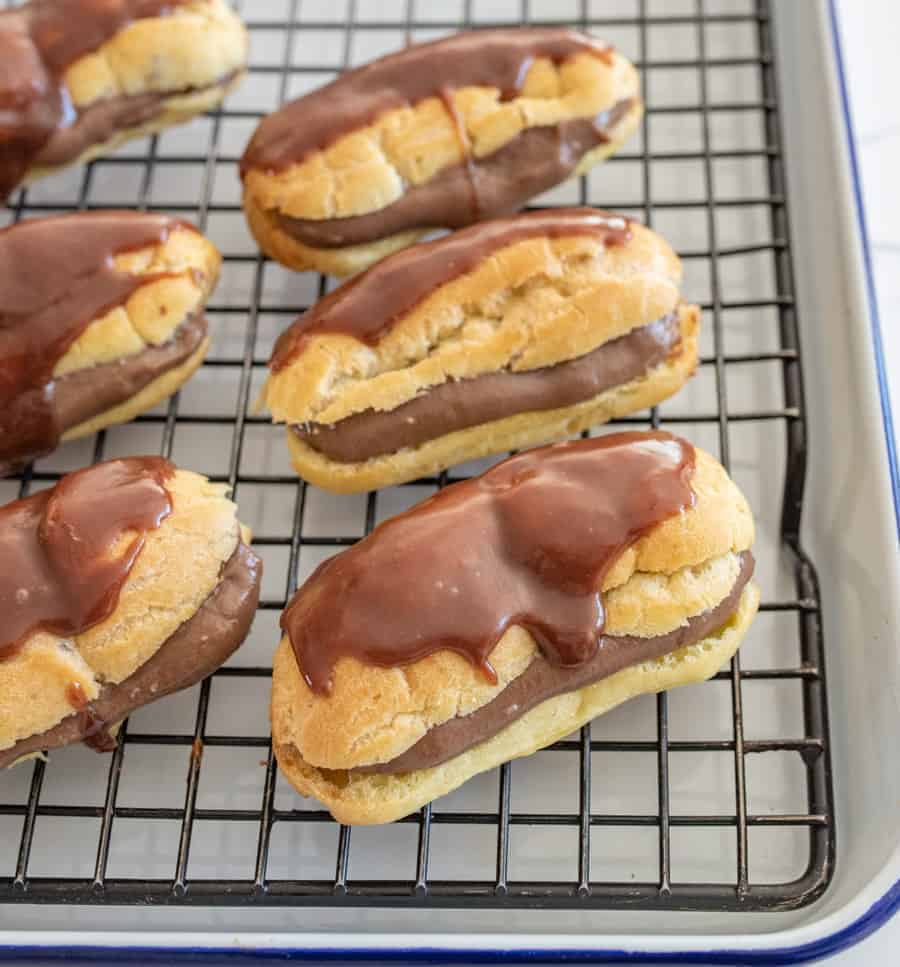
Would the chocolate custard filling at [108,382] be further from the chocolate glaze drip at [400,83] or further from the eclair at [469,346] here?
the chocolate glaze drip at [400,83]

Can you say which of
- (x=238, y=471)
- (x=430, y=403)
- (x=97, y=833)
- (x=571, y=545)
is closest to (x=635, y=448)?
(x=571, y=545)

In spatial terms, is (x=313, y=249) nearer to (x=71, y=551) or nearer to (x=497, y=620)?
(x=71, y=551)

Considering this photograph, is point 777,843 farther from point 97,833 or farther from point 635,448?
point 97,833

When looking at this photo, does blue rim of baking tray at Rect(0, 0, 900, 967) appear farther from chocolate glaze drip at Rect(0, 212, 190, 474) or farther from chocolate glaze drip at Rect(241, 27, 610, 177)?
chocolate glaze drip at Rect(241, 27, 610, 177)

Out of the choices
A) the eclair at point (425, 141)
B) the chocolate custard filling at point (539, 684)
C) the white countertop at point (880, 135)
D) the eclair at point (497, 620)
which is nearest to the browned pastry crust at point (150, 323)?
the eclair at point (425, 141)

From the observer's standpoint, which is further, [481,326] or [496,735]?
[481,326]

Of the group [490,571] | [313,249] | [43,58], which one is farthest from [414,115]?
[490,571]

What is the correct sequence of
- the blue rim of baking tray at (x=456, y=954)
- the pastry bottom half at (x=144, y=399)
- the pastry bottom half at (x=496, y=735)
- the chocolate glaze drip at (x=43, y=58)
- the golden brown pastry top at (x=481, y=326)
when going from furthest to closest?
1. the chocolate glaze drip at (x=43, y=58)
2. the pastry bottom half at (x=144, y=399)
3. the golden brown pastry top at (x=481, y=326)
4. the pastry bottom half at (x=496, y=735)
5. the blue rim of baking tray at (x=456, y=954)

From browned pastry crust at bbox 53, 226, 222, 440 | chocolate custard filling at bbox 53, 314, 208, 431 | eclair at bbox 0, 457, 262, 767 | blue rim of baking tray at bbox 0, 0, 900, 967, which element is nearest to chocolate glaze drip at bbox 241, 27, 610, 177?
browned pastry crust at bbox 53, 226, 222, 440
